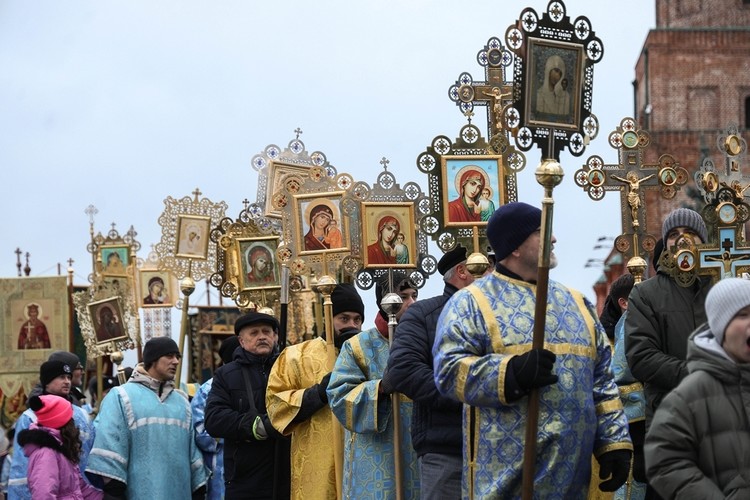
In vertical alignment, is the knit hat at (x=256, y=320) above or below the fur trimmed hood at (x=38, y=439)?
above

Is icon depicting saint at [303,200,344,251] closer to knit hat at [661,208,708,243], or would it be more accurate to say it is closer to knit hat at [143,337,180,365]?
knit hat at [143,337,180,365]

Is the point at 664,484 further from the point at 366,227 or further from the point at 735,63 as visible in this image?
the point at 735,63

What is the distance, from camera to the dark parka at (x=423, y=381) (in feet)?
28.2

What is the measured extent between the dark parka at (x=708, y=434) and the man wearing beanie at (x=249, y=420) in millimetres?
5266

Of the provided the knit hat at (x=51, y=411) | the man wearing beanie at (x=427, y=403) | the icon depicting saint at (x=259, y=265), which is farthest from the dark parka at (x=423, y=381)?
the icon depicting saint at (x=259, y=265)

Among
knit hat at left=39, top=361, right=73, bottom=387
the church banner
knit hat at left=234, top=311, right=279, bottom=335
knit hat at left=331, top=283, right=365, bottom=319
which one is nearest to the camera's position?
knit hat at left=331, top=283, right=365, bottom=319

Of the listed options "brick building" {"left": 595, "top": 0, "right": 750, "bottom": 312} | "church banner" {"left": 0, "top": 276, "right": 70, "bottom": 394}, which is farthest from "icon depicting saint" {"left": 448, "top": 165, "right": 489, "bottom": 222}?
"brick building" {"left": 595, "top": 0, "right": 750, "bottom": 312}

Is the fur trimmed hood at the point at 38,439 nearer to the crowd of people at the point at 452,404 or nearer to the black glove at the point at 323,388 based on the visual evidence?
the crowd of people at the point at 452,404

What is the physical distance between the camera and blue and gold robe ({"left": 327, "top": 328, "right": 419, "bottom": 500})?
10078 millimetres

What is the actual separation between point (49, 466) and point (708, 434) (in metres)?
6.93

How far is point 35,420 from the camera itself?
12.7 metres

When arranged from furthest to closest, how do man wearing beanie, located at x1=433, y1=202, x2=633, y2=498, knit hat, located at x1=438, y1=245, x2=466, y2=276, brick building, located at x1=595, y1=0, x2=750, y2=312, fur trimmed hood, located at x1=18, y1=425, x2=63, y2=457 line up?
brick building, located at x1=595, y1=0, x2=750, y2=312 → fur trimmed hood, located at x1=18, y1=425, x2=63, y2=457 → knit hat, located at x1=438, y1=245, x2=466, y2=276 → man wearing beanie, located at x1=433, y1=202, x2=633, y2=498

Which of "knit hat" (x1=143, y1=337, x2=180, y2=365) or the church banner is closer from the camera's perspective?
"knit hat" (x1=143, y1=337, x2=180, y2=365)

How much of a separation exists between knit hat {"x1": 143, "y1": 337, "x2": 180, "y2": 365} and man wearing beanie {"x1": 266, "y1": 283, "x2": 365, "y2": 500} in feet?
3.67
